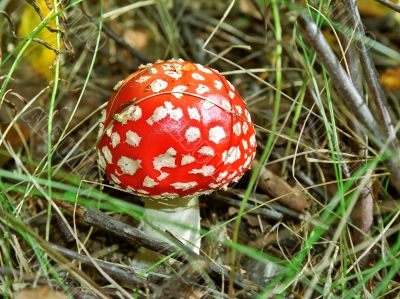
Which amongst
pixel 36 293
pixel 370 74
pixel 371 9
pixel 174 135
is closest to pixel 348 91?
pixel 370 74

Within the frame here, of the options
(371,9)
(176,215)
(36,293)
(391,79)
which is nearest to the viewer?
(36,293)

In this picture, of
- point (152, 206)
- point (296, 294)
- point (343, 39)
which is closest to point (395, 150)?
point (343, 39)

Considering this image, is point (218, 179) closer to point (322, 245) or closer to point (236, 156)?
point (236, 156)

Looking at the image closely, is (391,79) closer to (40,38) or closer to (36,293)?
(40,38)

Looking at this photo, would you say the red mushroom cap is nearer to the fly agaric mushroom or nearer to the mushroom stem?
the fly agaric mushroom

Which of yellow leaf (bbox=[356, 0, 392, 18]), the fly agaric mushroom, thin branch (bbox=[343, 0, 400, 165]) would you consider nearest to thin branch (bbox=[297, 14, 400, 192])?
thin branch (bbox=[343, 0, 400, 165])

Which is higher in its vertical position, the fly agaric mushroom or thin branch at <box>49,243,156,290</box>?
the fly agaric mushroom
